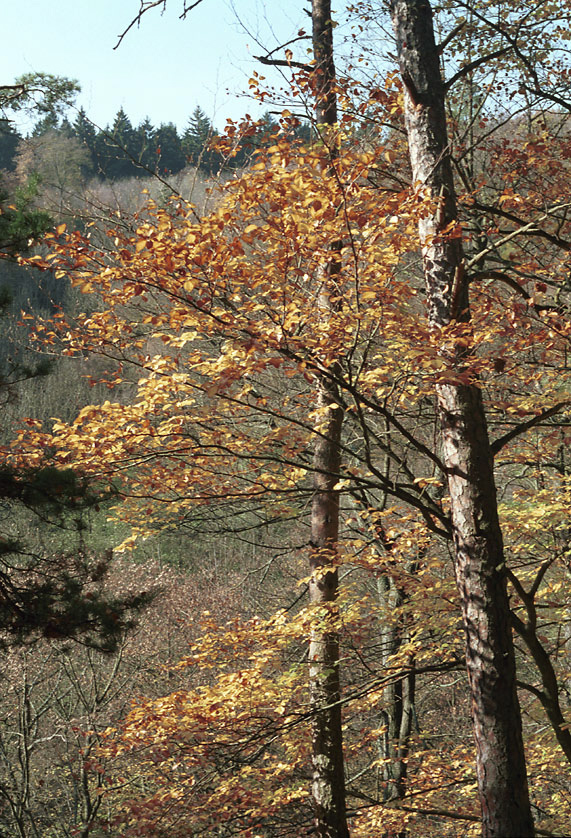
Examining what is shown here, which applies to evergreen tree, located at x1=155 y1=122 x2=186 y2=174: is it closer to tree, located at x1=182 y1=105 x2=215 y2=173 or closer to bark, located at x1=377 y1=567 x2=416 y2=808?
tree, located at x1=182 y1=105 x2=215 y2=173

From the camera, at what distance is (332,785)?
526 centimetres

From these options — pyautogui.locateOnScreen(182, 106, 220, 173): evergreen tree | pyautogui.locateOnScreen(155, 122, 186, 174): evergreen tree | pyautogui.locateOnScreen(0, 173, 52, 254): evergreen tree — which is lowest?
pyautogui.locateOnScreen(0, 173, 52, 254): evergreen tree

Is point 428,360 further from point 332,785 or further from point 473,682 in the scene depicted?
point 332,785

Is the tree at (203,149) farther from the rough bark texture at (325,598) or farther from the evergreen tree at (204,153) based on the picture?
the rough bark texture at (325,598)

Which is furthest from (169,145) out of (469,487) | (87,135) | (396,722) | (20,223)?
(469,487)

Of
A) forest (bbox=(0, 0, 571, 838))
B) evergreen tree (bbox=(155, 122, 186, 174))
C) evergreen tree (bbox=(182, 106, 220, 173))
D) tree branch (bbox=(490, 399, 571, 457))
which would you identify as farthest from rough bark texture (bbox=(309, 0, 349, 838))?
evergreen tree (bbox=(155, 122, 186, 174))

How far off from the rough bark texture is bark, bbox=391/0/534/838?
3.20ft

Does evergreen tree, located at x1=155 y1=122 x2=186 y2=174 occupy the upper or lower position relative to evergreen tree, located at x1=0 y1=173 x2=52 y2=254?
upper

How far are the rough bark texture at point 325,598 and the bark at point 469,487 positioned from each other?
977 millimetres

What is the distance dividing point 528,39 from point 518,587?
5.48 m

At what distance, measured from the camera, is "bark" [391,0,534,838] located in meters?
3.36

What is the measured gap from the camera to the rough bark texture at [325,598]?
5.23 meters

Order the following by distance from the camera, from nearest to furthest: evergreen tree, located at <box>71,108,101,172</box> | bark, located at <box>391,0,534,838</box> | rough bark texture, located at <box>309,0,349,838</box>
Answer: bark, located at <box>391,0,534,838</box>, rough bark texture, located at <box>309,0,349,838</box>, evergreen tree, located at <box>71,108,101,172</box>

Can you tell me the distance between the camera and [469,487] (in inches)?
146
